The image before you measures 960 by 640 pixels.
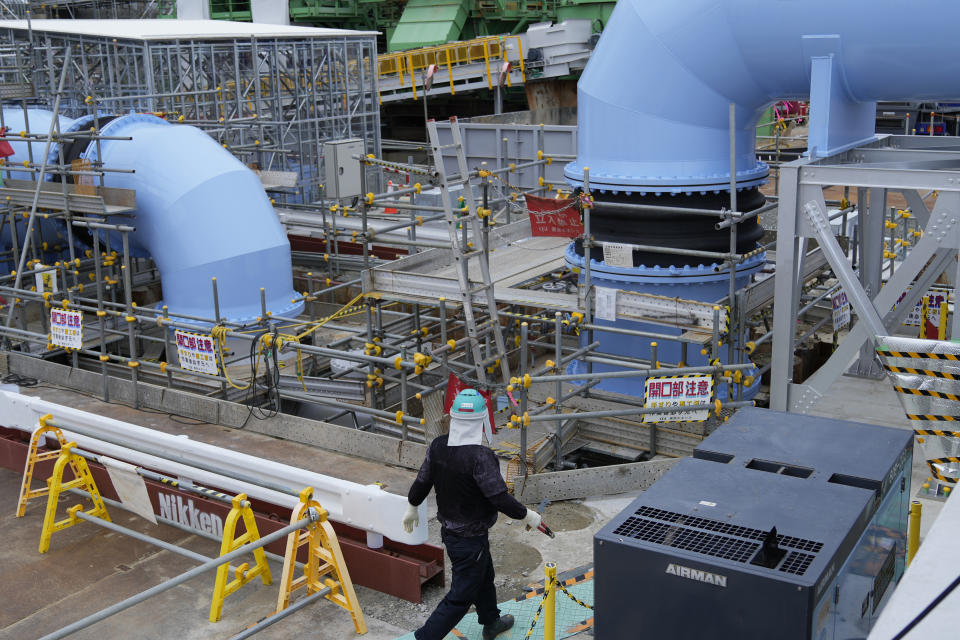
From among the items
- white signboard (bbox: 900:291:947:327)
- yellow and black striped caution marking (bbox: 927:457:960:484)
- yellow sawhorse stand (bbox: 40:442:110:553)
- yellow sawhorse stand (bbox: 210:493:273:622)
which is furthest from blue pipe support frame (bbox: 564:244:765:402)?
yellow sawhorse stand (bbox: 40:442:110:553)

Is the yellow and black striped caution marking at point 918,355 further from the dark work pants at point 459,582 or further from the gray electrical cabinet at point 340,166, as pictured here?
the gray electrical cabinet at point 340,166

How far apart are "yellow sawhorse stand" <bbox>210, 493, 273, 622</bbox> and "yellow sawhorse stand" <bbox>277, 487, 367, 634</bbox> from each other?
371 millimetres

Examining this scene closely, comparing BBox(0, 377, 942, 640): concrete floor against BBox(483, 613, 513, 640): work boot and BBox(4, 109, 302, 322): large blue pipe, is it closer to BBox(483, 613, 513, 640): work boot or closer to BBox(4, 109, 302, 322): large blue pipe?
BBox(483, 613, 513, 640): work boot

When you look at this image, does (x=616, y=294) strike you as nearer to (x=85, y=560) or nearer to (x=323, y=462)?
(x=323, y=462)

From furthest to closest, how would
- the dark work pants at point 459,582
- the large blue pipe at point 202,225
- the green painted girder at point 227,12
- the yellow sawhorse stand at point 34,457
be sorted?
1. the green painted girder at point 227,12
2. the large blue pipe at point 202,225
3. the yellow sawhorse stand at point 34,457
4. the dark work pants at point 459,582

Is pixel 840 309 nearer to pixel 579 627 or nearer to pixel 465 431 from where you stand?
pixel 579 627

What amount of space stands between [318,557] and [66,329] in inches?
256

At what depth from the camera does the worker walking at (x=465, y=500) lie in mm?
6793

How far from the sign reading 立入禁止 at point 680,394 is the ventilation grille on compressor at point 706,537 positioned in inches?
163

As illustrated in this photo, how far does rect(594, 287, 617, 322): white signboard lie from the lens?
1044 cm

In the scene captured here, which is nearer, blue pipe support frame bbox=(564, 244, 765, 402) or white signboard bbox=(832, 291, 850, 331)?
blue pipe support frame bbox=(564, 244, 765, 402)

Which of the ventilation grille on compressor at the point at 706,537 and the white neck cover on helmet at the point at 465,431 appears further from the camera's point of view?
the white neck cover on helmet at the point at 465,431

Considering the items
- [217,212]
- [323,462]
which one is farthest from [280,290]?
[323,462]

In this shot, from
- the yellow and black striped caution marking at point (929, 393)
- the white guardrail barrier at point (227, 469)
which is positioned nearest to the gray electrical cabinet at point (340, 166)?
the white guardrail barrier at point (227, 469)
